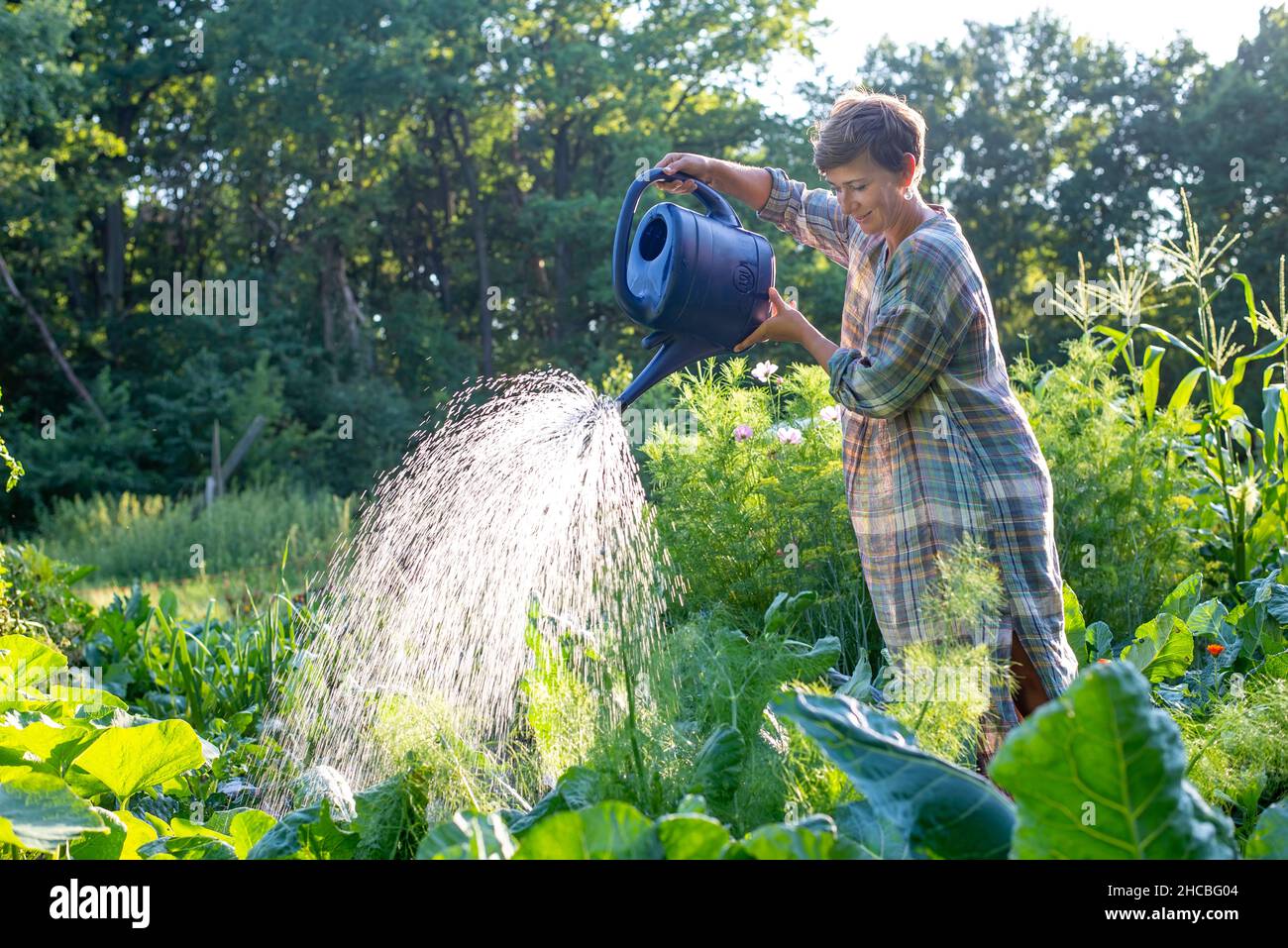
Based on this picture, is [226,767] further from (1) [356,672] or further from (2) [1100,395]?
(2) [1100,395]

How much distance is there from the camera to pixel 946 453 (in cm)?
213

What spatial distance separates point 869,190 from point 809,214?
1.62ft

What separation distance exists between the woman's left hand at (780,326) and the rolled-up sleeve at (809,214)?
211 millimetres

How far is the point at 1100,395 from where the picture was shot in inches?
158

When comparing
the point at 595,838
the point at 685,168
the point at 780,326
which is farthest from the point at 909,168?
the point at 595,838

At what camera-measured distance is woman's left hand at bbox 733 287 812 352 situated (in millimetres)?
2398

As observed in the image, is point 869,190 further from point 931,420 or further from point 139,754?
point 139,754

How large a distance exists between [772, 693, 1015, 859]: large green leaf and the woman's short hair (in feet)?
4.05

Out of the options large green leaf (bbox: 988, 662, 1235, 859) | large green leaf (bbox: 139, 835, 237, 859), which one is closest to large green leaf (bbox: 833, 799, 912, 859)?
large green leaf (bbox: 988, 662, 1235, 859)

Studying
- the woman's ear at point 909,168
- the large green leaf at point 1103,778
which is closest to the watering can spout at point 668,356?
the woman's ear at point 909,168

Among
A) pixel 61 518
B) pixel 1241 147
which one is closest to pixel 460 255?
pixel 61 518

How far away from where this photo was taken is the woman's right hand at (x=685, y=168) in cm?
250

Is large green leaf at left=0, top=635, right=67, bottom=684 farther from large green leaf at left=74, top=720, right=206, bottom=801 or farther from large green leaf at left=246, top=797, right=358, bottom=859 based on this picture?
large green leaf at left=246, top=797, right=358, bottom=859
